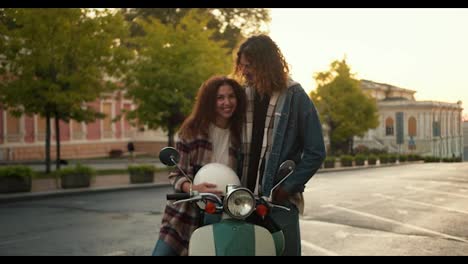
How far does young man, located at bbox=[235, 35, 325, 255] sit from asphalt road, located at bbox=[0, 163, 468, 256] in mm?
4991

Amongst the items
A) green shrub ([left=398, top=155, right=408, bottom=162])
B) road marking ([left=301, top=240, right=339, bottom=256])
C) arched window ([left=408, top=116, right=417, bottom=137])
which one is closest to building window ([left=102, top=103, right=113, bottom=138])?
green shrub ([left=398, top=155, right=408, bottom=162])

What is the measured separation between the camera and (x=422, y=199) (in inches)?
628

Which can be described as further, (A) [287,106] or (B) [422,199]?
(B) [422,199]

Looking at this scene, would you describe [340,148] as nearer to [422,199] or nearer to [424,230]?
[422,199]

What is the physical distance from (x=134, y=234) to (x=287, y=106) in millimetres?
7057

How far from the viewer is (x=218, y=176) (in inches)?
127

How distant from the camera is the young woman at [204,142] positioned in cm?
361

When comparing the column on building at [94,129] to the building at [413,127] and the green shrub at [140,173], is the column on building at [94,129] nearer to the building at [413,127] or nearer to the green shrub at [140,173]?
the green shrub at [140,173]

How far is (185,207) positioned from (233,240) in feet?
2.22

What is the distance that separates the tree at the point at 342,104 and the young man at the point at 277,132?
48.2 m

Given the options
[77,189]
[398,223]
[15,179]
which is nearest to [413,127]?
[77,189]

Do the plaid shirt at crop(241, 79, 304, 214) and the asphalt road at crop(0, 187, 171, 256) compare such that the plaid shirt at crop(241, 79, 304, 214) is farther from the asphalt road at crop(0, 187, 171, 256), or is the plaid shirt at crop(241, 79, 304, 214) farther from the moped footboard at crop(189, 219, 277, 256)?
the asphalt road at crop(0, 187, 171, 256)

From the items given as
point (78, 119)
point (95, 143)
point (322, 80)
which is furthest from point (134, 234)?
point (322, 80)

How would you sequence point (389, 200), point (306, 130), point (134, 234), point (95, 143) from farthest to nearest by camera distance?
point (95, 143) < point (389, 200) < point (134, 234) < point (306, 130)
